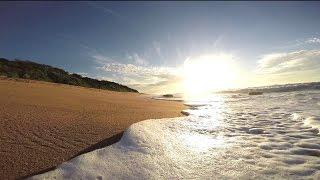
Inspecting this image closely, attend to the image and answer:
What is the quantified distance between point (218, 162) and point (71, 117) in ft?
7.53

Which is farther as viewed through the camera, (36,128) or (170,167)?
(36,128)

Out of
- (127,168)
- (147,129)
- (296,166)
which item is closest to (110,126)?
(147,129)

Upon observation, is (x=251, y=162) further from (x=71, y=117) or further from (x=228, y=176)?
(x=71, y=117)

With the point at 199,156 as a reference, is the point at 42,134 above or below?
above

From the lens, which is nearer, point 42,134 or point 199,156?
point 199,156

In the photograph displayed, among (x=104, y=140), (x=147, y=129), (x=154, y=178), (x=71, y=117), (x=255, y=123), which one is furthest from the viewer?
(x=255, y=123)

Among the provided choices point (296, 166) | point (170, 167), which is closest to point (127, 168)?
point (170, 167)

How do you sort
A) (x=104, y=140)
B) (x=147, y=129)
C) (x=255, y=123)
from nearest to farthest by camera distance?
(x=104, y=140), (x=147, y=129), (x=255, y=123)

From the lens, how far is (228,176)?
2539 millimetres

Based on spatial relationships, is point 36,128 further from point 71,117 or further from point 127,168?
point 127,168

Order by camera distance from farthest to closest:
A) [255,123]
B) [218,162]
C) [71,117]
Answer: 1. [255,123]
2. [71,117]
3. [218,162]

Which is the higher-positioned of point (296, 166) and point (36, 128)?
point (36, 128)

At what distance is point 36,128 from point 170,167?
5.61 feet

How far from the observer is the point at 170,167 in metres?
A: 2.69
